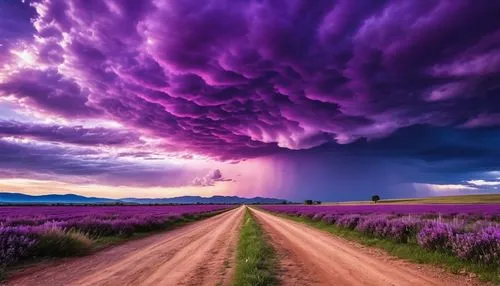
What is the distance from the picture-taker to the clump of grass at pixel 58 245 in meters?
15.6

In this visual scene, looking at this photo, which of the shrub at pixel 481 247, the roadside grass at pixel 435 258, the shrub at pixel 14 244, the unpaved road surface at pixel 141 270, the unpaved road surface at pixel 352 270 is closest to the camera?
the unpaved road surface at pixel 352 270

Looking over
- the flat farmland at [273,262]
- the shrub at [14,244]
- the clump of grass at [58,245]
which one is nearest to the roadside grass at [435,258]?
the flat farmland at [273,262]

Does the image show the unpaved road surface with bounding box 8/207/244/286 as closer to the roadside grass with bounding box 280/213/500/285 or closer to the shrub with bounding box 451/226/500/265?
the roadside grass with bounding box 280/213/500/285

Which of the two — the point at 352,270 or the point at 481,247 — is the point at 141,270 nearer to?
the point at 352,270

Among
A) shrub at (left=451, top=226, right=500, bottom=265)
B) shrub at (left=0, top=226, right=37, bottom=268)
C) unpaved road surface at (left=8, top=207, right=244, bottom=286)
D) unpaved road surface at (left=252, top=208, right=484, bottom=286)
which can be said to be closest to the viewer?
unpaved road surface at (left=252, top=208, right=484, bottom=286)

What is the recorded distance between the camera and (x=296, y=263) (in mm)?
13133

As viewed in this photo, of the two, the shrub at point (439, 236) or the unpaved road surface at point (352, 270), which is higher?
the shrub at point (439, 236)

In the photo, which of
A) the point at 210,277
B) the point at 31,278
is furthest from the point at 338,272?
the point at 31,278

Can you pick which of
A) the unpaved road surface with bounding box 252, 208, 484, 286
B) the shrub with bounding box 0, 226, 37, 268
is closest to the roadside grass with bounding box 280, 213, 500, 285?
the unpaved road surface with bounding box 252, 208, 484, 286

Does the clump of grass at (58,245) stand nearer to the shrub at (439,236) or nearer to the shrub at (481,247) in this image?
the shrub at (439,236)

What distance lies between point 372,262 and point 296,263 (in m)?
2.77

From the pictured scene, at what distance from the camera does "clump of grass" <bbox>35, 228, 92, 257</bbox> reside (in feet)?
51.1

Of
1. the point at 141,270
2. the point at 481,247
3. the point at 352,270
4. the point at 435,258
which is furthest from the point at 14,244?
the point at 481,247

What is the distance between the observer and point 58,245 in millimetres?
16078
